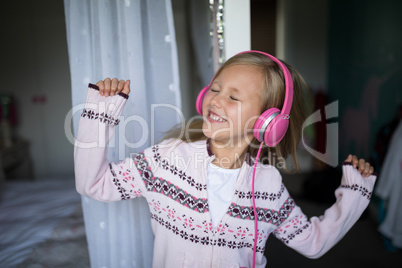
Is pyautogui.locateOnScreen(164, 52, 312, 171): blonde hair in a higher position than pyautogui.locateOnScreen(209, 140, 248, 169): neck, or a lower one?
higher

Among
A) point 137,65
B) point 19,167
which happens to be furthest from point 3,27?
point 137,65

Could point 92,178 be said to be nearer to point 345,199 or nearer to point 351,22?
point 345,199

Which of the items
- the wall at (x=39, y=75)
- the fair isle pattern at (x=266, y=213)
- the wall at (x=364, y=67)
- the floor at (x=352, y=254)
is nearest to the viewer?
the fair isle pattern at (x=266, y=213)

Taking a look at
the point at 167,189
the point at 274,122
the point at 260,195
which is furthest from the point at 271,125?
the point at 167,189

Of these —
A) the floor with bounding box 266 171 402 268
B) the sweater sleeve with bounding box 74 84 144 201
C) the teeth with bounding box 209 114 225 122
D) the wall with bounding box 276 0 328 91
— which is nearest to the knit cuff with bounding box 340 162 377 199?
the teeth with bounding box 209 114 225 122

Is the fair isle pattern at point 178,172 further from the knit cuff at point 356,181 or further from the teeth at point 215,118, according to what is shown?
the knit cuff at point 356,181

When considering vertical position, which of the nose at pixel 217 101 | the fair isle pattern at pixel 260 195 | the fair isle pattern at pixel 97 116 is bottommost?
the fair isle pattern at pixel 260 195

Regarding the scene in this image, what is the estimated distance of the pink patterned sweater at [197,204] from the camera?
0.83 m

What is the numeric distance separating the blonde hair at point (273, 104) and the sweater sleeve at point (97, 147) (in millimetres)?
222

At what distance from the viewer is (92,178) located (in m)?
0.77

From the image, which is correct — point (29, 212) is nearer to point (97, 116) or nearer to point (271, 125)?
point (97, 116)

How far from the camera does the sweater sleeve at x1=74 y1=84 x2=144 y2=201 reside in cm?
74

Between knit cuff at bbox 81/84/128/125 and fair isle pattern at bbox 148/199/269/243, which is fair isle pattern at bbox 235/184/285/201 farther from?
knit cuff at bbox 81/84/128/125

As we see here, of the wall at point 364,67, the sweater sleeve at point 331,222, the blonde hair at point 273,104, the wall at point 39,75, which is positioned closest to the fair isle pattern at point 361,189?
the sweater sleeve at point 331,222
